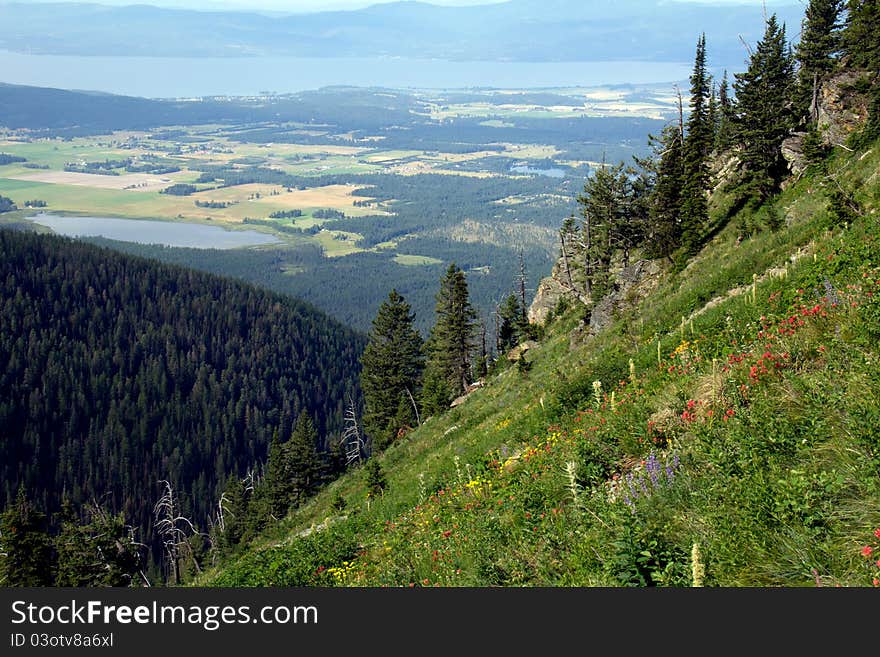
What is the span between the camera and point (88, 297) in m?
141

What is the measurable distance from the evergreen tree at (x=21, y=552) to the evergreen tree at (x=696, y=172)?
1418 inches

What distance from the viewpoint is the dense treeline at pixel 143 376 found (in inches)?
4225

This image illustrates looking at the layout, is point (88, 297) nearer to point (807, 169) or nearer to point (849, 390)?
point (807, 169)

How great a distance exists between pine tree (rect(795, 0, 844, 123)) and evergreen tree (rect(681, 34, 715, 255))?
498cm

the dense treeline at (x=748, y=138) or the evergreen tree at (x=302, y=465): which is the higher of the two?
the dense treeline at (x=748, y=138)

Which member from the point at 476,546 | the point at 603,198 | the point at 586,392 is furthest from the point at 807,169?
the point at 476,546

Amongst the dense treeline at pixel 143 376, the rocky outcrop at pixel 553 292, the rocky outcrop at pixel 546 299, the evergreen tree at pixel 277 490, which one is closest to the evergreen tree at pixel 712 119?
the rocky outcrop at pixel 553 292

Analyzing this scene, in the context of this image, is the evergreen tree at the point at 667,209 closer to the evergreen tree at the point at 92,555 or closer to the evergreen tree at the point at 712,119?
the evergreen tree at the point at 712,119

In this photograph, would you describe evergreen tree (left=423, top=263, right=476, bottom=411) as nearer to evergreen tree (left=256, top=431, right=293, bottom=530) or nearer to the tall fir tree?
the tall fir tree

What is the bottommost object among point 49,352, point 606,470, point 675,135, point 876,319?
point 49,352

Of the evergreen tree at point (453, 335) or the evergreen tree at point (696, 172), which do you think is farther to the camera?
the evergreen tree at point (453, 335)

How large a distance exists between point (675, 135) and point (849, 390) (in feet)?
119

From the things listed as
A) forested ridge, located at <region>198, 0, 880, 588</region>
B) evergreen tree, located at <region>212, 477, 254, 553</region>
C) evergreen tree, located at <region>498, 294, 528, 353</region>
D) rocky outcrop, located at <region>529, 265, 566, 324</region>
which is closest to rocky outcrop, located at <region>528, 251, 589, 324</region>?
rocky outcrop, located at <region>529, 265, 566, 324</region>

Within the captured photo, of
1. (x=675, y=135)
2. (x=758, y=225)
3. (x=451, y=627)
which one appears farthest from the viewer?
(x=675, y=135)
